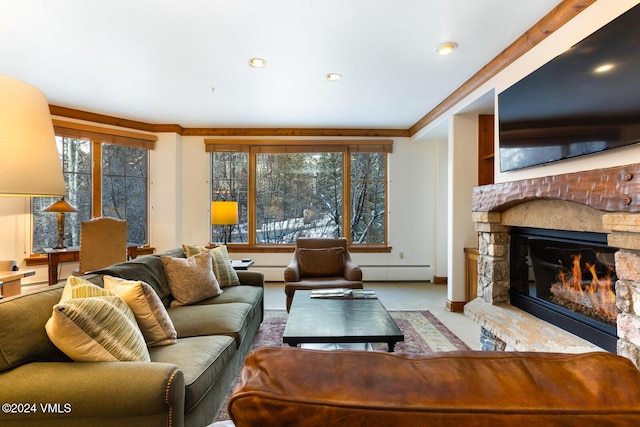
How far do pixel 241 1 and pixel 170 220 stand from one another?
3.72m

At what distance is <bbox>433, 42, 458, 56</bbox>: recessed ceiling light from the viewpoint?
261 cm

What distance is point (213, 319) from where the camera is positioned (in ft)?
7.23

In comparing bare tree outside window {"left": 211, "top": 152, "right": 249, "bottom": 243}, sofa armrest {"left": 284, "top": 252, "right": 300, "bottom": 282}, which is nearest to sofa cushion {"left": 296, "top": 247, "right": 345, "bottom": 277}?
sofa armrest {"left": 284, "top": 252, "right": 300, "bottom": 282}

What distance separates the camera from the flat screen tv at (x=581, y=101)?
1.59 meters

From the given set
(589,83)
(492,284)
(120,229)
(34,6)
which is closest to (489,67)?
(589,83)

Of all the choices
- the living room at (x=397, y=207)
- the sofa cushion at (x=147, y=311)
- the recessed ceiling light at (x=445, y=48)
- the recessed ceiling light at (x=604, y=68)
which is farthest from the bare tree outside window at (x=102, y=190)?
the recessed ceiling light at (x=604, y=68)

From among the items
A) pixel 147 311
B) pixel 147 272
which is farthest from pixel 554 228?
pixel 147 272

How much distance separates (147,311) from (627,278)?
2396 mm

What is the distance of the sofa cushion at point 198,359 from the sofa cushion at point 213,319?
0.10 m

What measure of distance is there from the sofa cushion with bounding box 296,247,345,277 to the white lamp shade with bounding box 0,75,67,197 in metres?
3.12

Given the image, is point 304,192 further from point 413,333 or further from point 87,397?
point 87,397

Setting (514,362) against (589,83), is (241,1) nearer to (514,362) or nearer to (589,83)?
(589,83)

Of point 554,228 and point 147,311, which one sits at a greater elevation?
point 554,228

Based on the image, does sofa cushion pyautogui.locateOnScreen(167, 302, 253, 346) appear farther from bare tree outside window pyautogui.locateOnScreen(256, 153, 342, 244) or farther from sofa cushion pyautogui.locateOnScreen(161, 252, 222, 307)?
bare tree outside window pyautogui.locateOnScreen(256, 153, 342, 244)
